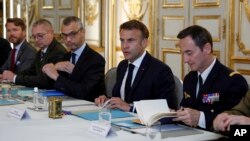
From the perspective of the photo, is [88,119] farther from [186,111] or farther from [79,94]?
[79,94]

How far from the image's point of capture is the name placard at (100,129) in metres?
2.14

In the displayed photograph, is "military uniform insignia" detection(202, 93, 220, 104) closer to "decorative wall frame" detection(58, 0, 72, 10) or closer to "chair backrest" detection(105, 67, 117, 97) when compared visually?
"chair backrest" detection(105, 67, 117, 97)

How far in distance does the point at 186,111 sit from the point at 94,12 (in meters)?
5.39

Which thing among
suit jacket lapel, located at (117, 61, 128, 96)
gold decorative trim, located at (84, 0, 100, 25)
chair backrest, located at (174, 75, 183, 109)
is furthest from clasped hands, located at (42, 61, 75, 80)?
gold decorative trim, located at (84, 0, 100, 25)

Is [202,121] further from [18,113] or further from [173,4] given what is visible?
[173,4]

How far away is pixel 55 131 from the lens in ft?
7.45

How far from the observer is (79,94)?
344 centimetres

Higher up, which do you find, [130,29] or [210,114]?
[130,29]

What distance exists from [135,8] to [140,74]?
11.6 ft

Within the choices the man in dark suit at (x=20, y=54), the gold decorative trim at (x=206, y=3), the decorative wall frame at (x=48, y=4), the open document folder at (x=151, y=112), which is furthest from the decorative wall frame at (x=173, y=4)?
the open document folder at (x=151, y=112)

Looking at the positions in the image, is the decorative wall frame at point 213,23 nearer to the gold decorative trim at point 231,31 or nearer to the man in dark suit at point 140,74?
the gold decorative trim at point 231,31

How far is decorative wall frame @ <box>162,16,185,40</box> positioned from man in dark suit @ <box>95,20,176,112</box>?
105 inches

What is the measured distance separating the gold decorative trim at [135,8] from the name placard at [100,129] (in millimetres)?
4360

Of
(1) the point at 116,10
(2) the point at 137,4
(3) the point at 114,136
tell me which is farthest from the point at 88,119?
(1) the point at 116,10
